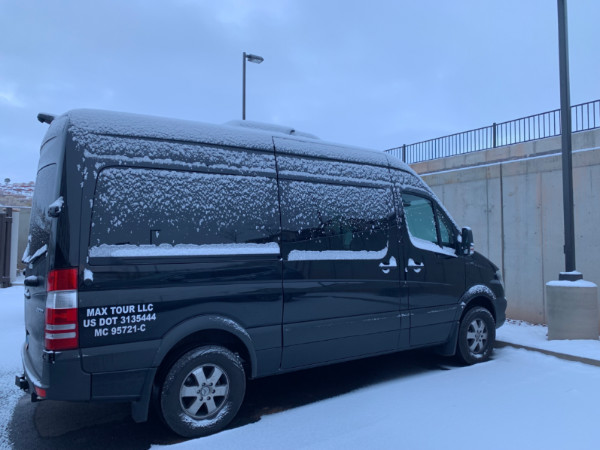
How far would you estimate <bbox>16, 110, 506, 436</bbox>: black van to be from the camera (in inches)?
127

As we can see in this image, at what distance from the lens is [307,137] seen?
16.1 feet

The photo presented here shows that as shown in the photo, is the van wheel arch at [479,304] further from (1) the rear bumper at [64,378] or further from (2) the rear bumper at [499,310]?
(1) the rear bumper at [64,378]

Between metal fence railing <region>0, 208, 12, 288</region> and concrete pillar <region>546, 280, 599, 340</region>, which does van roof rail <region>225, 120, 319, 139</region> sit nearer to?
concrete pillar <region>546, 280, 599, 340</region>

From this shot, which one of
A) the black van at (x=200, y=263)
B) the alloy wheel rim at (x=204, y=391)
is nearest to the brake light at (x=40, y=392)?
the black van at (x=200, y=263)

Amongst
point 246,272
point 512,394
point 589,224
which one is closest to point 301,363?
point 246,272

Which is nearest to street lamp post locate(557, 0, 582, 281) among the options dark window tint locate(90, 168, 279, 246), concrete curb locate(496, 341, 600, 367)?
concrete curb locate(496, 341, 600, 367)

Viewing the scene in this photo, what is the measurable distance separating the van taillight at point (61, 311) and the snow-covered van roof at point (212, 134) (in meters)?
1.00

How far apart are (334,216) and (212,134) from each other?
144cm

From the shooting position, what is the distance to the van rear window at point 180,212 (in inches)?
132

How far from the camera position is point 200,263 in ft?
12.0

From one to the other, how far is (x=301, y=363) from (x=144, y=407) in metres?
1.44

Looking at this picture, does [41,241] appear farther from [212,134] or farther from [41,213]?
[212,134]

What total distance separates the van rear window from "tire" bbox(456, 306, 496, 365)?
2.94 metres

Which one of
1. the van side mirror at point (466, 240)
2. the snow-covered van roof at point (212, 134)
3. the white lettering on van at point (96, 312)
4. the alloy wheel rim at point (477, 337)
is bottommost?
the alloy wheel rim at point (477, 337)
